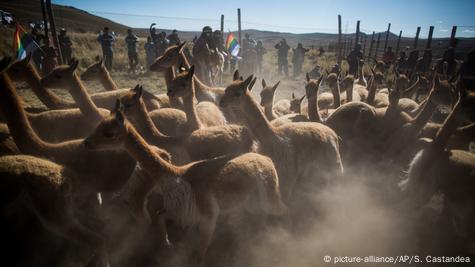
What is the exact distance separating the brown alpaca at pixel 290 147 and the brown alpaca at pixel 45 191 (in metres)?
2.63

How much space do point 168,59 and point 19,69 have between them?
3119 millimetres

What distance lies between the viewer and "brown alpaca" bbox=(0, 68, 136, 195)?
3766mm

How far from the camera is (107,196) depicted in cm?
413

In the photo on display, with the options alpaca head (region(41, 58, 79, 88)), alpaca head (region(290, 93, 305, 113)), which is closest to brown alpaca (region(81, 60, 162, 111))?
alpaca head (region(41, 58, 79, 88))

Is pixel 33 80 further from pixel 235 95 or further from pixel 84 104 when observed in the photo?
pixel 235 95

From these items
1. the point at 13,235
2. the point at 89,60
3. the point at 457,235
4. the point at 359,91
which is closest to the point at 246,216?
the point at 13,235

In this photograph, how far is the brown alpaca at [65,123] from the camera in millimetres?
4922

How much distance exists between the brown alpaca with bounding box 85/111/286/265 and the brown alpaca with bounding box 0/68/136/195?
71 centimetres

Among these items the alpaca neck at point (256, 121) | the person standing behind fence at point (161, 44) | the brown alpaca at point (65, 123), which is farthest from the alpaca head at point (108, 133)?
the person standing behind fence at point (161, 44)

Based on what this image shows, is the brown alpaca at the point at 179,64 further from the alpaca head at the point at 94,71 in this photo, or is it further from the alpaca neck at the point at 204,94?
the alpaca head at the point at 94,71

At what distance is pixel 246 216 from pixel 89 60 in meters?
22.7

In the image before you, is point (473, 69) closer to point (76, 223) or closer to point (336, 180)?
point (336, 180)

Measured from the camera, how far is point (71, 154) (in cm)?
392

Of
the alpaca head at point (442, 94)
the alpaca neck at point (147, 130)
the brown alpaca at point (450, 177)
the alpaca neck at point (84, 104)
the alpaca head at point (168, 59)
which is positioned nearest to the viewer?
the brown alpaca at point (450, 177)
